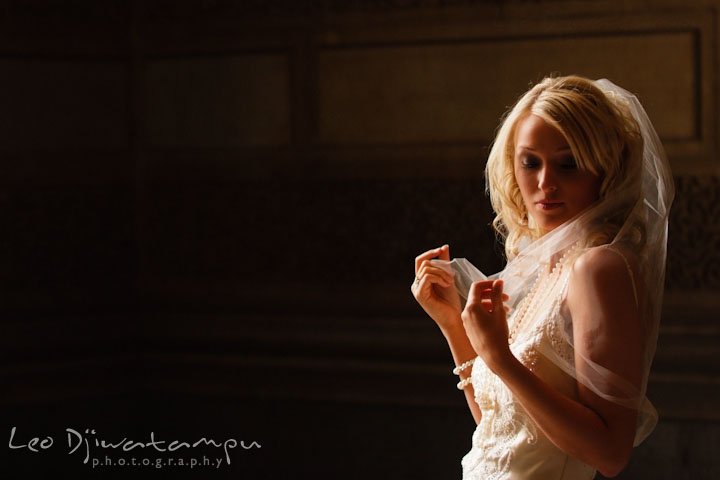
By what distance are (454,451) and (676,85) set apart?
1.70 meters

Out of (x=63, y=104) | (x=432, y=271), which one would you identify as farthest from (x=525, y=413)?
(x=63, y=104)

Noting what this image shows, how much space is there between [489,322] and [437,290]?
1.16 feet

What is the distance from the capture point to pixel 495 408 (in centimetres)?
158

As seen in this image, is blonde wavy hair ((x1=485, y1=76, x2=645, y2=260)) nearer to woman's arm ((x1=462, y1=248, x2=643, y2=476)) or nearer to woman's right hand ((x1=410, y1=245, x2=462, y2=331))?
woman's arm ((x1=462, y1=248, x2=643, y2=476))

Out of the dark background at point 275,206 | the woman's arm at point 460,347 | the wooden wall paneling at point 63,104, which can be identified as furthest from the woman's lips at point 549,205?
the wooden wall paneling at point 63,104

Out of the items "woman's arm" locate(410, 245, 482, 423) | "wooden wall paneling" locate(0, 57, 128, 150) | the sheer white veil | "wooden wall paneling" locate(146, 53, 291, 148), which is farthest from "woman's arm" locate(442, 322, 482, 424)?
"wooden wall paneling" locate(0, 57, 128, 150)

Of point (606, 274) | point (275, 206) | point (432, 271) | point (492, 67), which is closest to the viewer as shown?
point (606, 274)

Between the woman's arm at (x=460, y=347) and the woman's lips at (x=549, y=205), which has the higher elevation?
the woman's lips at (x=549, y=205)

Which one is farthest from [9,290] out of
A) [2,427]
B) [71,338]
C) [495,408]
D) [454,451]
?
[495,408]

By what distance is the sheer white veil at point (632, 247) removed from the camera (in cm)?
134

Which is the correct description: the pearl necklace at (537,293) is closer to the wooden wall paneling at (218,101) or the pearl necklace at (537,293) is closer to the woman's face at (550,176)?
the woman's face at (550,176)

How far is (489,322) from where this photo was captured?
1358 millimetres

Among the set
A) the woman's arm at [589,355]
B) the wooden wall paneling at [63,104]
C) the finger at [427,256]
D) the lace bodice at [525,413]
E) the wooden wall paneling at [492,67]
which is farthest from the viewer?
the wooden wall paneling at [63,104]

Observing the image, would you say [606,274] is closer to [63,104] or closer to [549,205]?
[549,205]
